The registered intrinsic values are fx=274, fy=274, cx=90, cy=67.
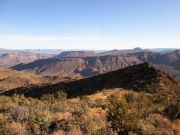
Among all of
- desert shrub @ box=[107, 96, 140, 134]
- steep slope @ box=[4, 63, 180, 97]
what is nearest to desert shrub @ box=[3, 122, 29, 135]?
desert shrub @ box=[107, 96, 140, 134]

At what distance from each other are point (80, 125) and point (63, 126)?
567 mm

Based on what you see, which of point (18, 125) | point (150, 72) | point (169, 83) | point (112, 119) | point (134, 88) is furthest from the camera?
point (150, 72)

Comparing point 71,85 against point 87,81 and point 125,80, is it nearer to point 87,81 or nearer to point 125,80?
point 87,81

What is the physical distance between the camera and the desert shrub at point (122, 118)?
9.85 m

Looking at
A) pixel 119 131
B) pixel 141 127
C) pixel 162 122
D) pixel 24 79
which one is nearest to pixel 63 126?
pixel 119 131

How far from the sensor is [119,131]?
31.9 ft

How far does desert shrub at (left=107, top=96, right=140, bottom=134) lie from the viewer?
388 inches

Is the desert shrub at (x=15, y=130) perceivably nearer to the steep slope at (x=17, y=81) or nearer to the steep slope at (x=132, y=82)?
the steep slope at (x=132, y=82)

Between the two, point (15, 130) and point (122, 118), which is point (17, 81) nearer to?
point (122, 118)

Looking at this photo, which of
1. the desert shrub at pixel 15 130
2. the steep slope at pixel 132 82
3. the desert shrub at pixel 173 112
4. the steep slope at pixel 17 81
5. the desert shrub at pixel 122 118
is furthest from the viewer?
the steep slope at pixel 17 81

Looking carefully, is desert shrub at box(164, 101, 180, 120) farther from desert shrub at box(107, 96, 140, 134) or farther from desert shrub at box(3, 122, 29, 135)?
desert shrub at box(3, 122, 29, 135)

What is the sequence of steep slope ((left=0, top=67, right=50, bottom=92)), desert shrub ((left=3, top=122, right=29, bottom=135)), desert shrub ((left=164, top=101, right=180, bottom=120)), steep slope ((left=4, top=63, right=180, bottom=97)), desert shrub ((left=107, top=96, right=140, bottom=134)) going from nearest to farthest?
desert shrub ((left=3, top=122, right=29, bottom=135)), desert shrub ((left=107, top=96, right=140, bottom=134)), desert shrub ((left=164, top=101, right=180, bottom=120)), steep slope ((left=4, top=63, right=180, bottom=97)), steep slope ((left=0, top=67, right=50, bottom=92))

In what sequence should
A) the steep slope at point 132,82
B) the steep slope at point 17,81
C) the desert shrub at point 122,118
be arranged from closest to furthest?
the desert shrub at point 122,118
the steep slope at point 132,82
the steep slope at point 17,81

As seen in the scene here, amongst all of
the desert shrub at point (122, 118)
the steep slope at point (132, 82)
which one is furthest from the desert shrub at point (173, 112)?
the steep slope at point (132, 82)
